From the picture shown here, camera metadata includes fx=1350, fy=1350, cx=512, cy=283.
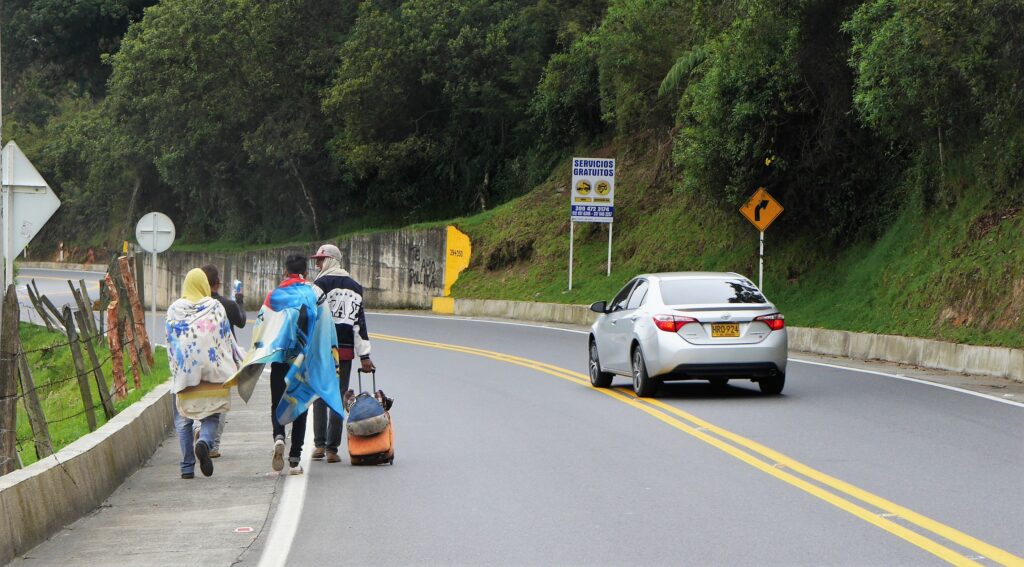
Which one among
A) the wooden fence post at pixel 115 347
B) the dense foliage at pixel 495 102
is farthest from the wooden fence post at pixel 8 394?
the dense foliage at pixel 495 102

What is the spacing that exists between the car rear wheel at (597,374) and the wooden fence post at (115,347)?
6313mm

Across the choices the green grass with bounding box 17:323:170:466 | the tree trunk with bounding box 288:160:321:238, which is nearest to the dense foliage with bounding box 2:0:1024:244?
the tree trunk with bounding box 288:160:321:238

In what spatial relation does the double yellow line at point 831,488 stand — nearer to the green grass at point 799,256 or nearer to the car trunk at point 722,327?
the car trunk at point 722,327

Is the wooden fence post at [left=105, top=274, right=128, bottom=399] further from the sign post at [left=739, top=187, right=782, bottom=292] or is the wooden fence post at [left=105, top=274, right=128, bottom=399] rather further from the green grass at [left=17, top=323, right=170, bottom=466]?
the sign post at [left=739, top=187, right=782, bottom=292]

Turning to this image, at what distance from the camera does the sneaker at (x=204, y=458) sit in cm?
1068

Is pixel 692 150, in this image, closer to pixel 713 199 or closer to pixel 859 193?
pixel 713 199

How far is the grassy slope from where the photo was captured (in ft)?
76.1

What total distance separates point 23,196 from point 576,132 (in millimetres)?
36571

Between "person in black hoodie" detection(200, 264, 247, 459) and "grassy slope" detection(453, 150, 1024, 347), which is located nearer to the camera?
"person in black hoodie" detection(200, 264, 247, 459)

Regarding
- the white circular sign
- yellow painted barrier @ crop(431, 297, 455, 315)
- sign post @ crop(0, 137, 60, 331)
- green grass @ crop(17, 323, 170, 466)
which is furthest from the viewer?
yellow painted barrier @ crop(431, 297, 455, 315)

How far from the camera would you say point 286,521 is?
896cm

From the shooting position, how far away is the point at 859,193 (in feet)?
99.9

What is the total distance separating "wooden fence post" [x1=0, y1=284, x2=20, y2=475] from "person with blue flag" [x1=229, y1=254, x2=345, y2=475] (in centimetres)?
192

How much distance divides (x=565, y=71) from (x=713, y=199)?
1549 cm
